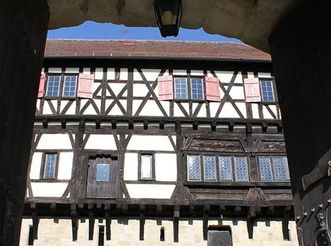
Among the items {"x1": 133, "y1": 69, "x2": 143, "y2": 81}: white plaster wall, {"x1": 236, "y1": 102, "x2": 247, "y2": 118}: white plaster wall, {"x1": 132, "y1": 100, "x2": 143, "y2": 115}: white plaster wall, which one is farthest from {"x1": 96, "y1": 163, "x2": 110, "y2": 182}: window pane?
{"x1": 236, "y1": 102, "x2": 247, "y2": 118}: white plaster wall

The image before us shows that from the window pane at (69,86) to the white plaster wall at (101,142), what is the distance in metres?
1.80

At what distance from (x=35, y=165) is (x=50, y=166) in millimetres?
505

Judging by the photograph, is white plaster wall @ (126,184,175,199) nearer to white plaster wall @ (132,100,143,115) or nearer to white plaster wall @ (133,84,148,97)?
white plaster wall @ (132,100,143,115)

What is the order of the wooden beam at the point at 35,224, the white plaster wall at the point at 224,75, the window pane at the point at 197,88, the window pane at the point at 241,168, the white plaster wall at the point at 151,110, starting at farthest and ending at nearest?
the white plaster wall at the point at 224,75
the window pane at the point at 197,88
the white plaster wall at the point at 151,110
the window pane at the point at 241,168
the wooden beam at the point at 35,224

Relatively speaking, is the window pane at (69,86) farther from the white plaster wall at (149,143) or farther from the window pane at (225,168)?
the window pane at (225,168)

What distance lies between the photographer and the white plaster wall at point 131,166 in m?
16.1

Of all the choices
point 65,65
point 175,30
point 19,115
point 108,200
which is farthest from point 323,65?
point 65,65

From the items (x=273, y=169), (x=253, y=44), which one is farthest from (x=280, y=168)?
(x=253, y=44)

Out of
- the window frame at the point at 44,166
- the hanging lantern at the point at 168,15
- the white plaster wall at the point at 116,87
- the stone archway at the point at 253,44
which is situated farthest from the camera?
the white plaster wall at the point at 116,87

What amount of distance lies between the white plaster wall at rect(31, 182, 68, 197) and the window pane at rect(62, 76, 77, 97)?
341 cm

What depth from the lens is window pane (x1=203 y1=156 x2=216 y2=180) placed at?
16.4 m

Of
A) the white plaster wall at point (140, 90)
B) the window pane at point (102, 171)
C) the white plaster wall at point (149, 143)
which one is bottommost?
the window pane at point (102, 171)

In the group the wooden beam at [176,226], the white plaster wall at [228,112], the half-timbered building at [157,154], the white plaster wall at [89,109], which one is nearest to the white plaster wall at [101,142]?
the half-timbered building at [157,154]

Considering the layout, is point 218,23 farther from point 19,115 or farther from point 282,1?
point 19,115
